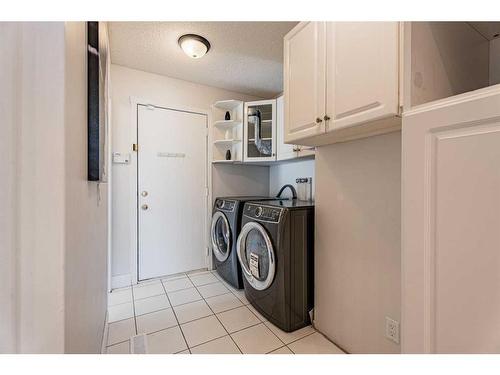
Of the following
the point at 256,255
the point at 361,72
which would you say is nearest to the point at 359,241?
the point at 256,255

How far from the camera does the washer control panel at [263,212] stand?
1665 millimetres

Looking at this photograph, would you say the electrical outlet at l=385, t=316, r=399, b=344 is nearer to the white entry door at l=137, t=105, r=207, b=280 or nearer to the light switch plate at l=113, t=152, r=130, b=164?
the white entry door at l=137, t=105, r=207, b=280

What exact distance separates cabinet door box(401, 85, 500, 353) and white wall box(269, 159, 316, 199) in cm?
159

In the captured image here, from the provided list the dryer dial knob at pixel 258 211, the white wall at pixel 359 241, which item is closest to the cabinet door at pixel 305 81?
the white wall at pixel 359 241

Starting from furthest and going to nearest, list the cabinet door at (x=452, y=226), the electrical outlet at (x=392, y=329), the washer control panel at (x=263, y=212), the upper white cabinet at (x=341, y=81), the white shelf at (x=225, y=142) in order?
the white shelf at (x=225, y=142)
the washer control panel at (x=263, y=212)
the electrical outlet at (x=392, y=329)
the upper white cabinet at (x=341, y=81)
the cabinet door at (x=452, y=226)

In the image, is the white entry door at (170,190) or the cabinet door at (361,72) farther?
the white entry door at (170,190)

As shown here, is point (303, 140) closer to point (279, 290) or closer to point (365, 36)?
point (365, 36)

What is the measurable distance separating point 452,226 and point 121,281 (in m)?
2.75

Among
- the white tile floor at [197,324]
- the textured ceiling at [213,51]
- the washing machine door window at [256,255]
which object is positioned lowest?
the white tile floor at [197,324]

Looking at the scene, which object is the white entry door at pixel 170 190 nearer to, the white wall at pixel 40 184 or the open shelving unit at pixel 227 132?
the open shelving unit at pixel 227 132

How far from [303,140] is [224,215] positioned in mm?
1330

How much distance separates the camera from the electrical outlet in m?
1.18

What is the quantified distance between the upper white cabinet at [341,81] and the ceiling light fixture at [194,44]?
2.75 ft

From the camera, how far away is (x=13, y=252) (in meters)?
0.47
